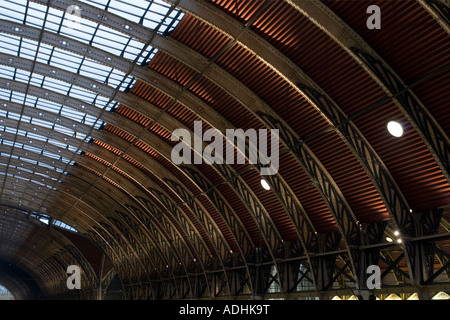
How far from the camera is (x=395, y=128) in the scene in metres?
22.1

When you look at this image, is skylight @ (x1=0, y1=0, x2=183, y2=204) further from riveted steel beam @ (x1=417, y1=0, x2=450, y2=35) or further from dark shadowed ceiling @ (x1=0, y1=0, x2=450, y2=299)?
riveted steel beam @ (x1=417, y1=0, x2=450, y2=35)

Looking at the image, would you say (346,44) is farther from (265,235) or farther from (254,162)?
(265,235)

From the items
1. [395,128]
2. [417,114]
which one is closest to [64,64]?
[395,128]

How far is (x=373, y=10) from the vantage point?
18844mm

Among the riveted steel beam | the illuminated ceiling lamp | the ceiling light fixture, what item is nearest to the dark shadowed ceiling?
the riveted steel beam

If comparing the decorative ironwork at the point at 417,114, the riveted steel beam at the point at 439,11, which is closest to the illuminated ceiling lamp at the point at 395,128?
the decorative ironwork at the point at 417,114

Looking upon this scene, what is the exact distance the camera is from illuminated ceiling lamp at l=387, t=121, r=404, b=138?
21.9m

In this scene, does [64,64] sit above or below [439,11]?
above

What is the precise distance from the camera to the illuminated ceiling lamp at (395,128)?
2188cm

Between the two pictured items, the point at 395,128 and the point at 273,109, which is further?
the point at 273,109

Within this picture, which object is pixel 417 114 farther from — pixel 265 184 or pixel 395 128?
pixel 265 184
